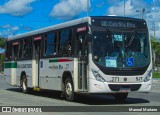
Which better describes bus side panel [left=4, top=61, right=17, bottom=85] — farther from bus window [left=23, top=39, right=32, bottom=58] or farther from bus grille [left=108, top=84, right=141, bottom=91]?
bus grille [left=108, top=84, right=141, bottom=91]

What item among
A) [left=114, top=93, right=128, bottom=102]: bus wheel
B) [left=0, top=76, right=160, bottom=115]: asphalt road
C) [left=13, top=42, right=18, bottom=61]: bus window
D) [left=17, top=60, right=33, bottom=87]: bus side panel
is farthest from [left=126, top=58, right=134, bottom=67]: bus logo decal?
[left=13, top=42, right=18, bottom=61]: bus window

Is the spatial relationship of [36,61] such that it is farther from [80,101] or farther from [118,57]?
[118,57]

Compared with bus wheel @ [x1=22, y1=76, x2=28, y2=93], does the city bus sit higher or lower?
higher

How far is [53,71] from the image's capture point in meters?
18.4

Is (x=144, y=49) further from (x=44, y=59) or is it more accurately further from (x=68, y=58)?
(x=44, y=59)

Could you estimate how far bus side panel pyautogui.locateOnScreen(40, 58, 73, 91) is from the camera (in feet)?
56.2

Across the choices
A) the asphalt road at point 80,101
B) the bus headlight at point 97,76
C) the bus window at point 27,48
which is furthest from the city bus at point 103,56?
the bus window at point 27,48

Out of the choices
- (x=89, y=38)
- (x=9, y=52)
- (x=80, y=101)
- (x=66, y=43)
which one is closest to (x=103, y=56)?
(x=89, y=38)

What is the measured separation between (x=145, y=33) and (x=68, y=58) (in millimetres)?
3146

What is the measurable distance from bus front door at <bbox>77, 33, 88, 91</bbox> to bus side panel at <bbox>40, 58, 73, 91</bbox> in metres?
0.67

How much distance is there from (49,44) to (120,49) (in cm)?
436

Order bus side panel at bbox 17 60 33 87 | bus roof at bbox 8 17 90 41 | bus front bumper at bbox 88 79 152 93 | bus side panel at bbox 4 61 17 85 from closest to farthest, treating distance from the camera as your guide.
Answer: bus front bumper at bbox 88 79 152 93 < bus roof at bbox 8 17 90 41 < bus side panel at bbox 17 60 33 87 < bus side panel at bbox 4 61 17 85

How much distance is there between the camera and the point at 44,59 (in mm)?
19438

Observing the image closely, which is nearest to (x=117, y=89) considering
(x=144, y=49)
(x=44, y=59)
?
(x=144, y=49)
